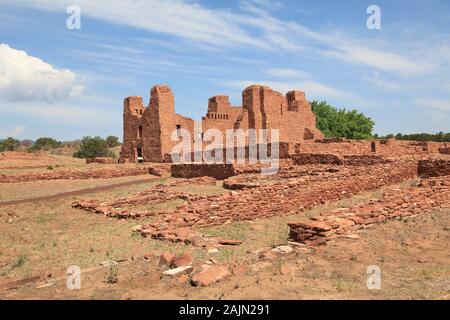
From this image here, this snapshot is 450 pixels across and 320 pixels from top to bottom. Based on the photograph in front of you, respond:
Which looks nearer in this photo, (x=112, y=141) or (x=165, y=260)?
(x=165, y=260)

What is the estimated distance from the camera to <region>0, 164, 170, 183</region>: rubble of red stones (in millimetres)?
23297

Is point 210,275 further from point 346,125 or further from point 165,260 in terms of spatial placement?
point 346,125

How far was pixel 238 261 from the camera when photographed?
6.52m

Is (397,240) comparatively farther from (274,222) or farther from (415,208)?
(274,222)

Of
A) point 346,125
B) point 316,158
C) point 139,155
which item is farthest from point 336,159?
point 346,125

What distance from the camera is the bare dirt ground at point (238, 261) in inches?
210

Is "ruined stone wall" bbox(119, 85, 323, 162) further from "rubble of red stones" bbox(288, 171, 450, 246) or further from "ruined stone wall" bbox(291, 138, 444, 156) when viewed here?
"rubble of red stones" bbox(288, 171, 450, 246)

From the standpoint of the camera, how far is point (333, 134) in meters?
54.2

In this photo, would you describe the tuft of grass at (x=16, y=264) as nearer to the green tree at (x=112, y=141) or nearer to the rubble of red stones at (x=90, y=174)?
the rubble of red stones at (x=90, y=174)

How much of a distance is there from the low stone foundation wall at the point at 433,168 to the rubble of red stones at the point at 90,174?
16.1m

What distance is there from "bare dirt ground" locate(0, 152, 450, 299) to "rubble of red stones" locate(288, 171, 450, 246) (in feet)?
0.84

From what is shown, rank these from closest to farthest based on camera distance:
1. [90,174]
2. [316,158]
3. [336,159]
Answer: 1. [336,159]
2. [316,158]
3. [90,174]

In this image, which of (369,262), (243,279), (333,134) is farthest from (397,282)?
(333,134)

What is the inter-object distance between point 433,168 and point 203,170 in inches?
462
